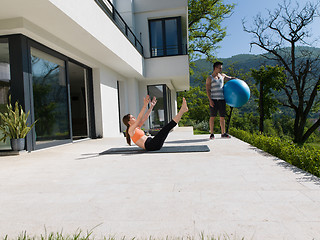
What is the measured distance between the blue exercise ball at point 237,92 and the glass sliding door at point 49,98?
4.71 m

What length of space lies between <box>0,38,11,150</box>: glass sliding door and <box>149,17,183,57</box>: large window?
8.51 meters

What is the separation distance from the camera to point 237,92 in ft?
20.9

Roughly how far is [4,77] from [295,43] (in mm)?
21224

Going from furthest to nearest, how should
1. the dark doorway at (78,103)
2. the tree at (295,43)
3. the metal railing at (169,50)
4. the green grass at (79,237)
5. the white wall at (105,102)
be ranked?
1. the tree at (295,43)
2. the metal railing at (169,50)
3. the dark doorway at (78,103)
4. the white wall at (105,102)
5. the green grass at (79,237)

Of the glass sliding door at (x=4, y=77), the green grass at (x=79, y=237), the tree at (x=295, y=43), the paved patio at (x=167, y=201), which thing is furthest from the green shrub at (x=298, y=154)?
the tree at (x=295, y=43)

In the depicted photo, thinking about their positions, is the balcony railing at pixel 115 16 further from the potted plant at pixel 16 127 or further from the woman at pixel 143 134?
the woman at pixel 143 134

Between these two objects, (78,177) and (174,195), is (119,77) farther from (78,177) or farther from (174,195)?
(174,195)

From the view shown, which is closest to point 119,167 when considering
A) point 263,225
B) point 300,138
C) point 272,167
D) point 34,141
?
point 272,167

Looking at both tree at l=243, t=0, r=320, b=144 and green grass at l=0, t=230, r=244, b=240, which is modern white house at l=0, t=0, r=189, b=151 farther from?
tree at l=243, t=0, r=320, b=144

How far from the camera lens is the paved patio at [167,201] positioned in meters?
1.60

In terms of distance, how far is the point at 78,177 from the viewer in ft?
10.2

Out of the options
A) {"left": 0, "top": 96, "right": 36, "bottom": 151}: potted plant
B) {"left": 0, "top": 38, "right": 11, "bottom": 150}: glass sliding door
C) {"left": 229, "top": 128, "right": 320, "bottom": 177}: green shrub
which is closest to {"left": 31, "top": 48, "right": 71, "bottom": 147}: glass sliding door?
{"left": 0, "top": 38, "right": 11, "bottom": 150}: glass sliding door

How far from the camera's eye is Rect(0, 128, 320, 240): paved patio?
1.60 m

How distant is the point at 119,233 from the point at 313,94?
21.9m
